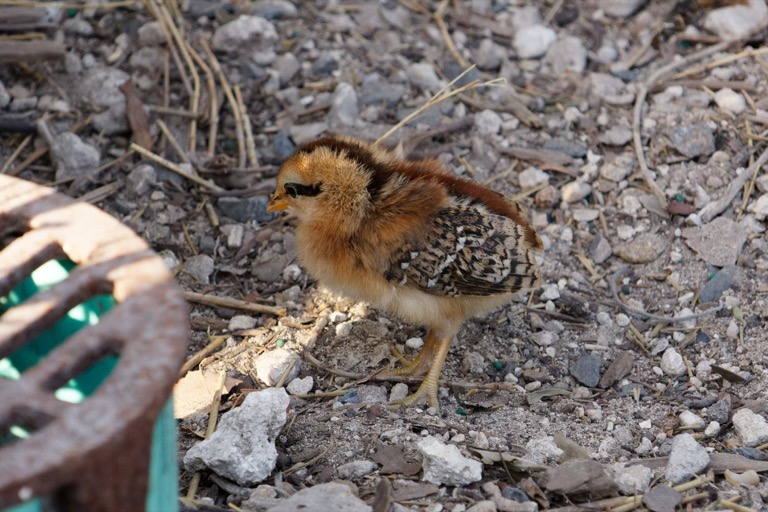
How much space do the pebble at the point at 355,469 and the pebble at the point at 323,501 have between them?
0.70 ft

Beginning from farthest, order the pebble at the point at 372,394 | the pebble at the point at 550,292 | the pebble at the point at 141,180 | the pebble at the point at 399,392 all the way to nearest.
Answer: the pebble at the point at 141,180 → the pebble at the point at 550,292 → the pebble at the point at 399,392 → the pebble at the point at 372,394

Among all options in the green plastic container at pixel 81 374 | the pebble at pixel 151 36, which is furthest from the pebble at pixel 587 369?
the pebble at pixel 151 36

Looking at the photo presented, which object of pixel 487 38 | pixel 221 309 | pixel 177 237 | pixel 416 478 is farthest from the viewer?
pixel 487 38

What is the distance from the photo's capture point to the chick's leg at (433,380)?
11.6 ft

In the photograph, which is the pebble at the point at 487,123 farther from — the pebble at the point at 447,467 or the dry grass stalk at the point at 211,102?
the pebble at the point at 447,467

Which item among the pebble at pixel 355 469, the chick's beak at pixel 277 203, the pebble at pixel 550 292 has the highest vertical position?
the chick's beak at pixel 277 203

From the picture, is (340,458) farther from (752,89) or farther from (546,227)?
(752,89)

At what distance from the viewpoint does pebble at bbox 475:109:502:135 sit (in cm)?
489

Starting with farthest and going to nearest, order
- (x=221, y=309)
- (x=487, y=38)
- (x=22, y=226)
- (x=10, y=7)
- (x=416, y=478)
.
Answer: (x=487, y=38) < (x=10, y=7) < (x=221, y=309) < (x=416, y=478) < (x=22, y=226)

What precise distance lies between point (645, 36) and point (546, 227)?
5.60 feet

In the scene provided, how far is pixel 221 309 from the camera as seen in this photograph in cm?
404

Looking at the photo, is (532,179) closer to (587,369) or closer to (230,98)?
(587,369)

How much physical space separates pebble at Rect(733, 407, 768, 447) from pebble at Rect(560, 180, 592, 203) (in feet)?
4.94

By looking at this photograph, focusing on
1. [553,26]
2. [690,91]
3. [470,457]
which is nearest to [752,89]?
[690,91]
